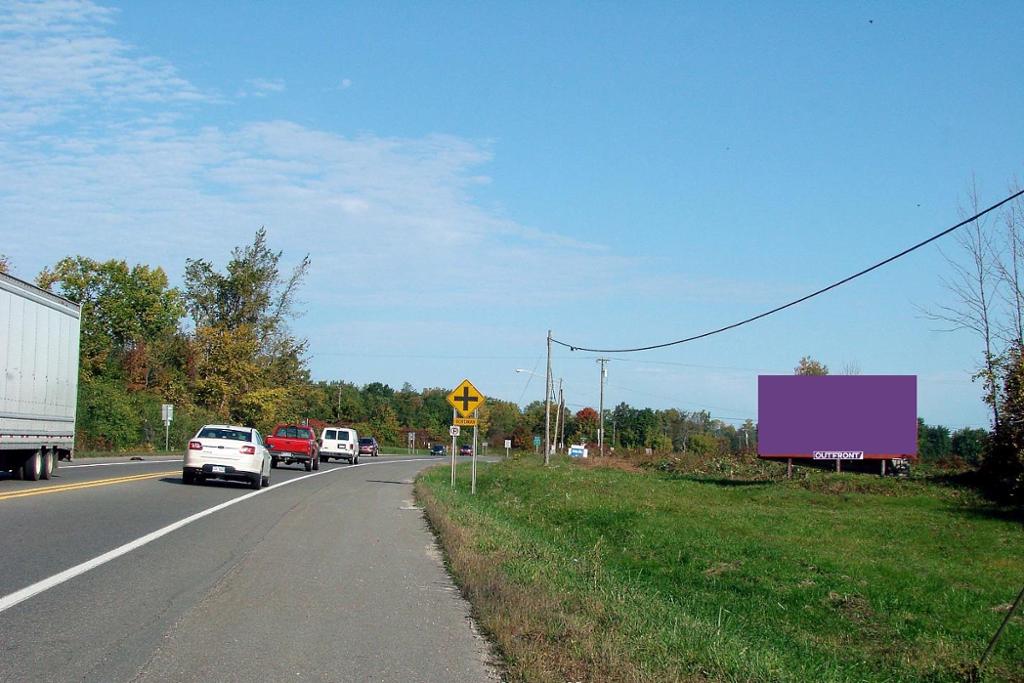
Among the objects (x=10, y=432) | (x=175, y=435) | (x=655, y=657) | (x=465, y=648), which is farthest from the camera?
(x=175, y=435)

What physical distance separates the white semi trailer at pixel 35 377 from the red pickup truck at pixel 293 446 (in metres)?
17.7

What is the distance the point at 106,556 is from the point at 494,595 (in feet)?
17.2

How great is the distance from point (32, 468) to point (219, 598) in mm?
16696

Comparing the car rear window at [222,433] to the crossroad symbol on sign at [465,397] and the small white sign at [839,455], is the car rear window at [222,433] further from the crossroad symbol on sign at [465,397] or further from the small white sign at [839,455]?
the small white sign at [839,455]

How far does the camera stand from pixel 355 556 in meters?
14.5

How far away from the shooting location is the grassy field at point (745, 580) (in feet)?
27.5

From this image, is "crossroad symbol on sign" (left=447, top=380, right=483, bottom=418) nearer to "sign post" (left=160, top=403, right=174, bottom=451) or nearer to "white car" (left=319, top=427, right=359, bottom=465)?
"sign post" (left=160, top=403, right=174, bottom=451)

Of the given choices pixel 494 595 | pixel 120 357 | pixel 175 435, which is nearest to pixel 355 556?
pixel 494 595

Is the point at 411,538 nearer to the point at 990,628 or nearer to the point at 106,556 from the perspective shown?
the point at 106,556

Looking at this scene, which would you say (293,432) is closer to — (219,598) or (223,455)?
(223,455)

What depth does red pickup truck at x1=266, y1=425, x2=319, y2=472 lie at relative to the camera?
44406 mm

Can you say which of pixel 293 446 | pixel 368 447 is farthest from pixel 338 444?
pixel 368 447

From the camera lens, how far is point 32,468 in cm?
2459

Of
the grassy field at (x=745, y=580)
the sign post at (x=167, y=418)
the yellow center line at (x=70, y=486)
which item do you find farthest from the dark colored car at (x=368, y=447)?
the grassy field at (x=745, y=580)
